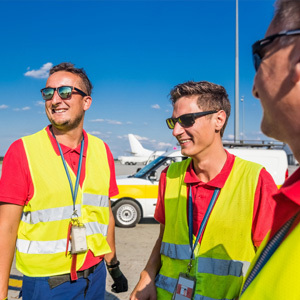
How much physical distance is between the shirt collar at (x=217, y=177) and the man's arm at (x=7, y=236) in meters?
1.25

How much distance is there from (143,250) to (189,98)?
5.00 metres

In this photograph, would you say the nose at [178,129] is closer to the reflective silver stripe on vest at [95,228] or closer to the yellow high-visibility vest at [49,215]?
the yellow high-visibility vest at [49,215]

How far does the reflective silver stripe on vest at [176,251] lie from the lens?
6.31 ft

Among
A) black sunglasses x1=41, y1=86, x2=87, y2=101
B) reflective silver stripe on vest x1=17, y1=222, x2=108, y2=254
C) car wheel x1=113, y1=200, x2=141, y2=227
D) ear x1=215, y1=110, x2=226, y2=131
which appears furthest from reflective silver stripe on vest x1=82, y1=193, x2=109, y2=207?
car wheel x1=113, y1=200, x2=141, y2=227

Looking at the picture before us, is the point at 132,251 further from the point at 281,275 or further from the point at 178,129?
the point at 281,275

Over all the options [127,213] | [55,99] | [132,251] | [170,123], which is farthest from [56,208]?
[127,213]

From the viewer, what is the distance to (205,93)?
7.40 feet

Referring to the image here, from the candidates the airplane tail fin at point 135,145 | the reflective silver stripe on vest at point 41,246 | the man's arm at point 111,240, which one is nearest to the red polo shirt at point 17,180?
the reflective silver stripe on vest at point 41,246

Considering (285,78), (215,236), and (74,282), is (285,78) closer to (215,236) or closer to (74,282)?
(215,236)

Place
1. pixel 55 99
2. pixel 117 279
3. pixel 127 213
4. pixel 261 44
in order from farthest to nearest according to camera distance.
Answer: pixel 127 213 → pixel 117 279 → pixel 55 99 → pixel 261 44

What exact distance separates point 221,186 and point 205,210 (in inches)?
7.5

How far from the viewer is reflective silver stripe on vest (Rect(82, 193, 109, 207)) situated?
8.22 feet

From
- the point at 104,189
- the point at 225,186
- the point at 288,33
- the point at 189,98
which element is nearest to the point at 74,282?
the point at 104,189

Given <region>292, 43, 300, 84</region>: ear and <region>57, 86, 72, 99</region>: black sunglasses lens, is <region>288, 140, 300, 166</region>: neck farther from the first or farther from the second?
<region>57, 86, 72, 99</region>: black sunglasses lens
